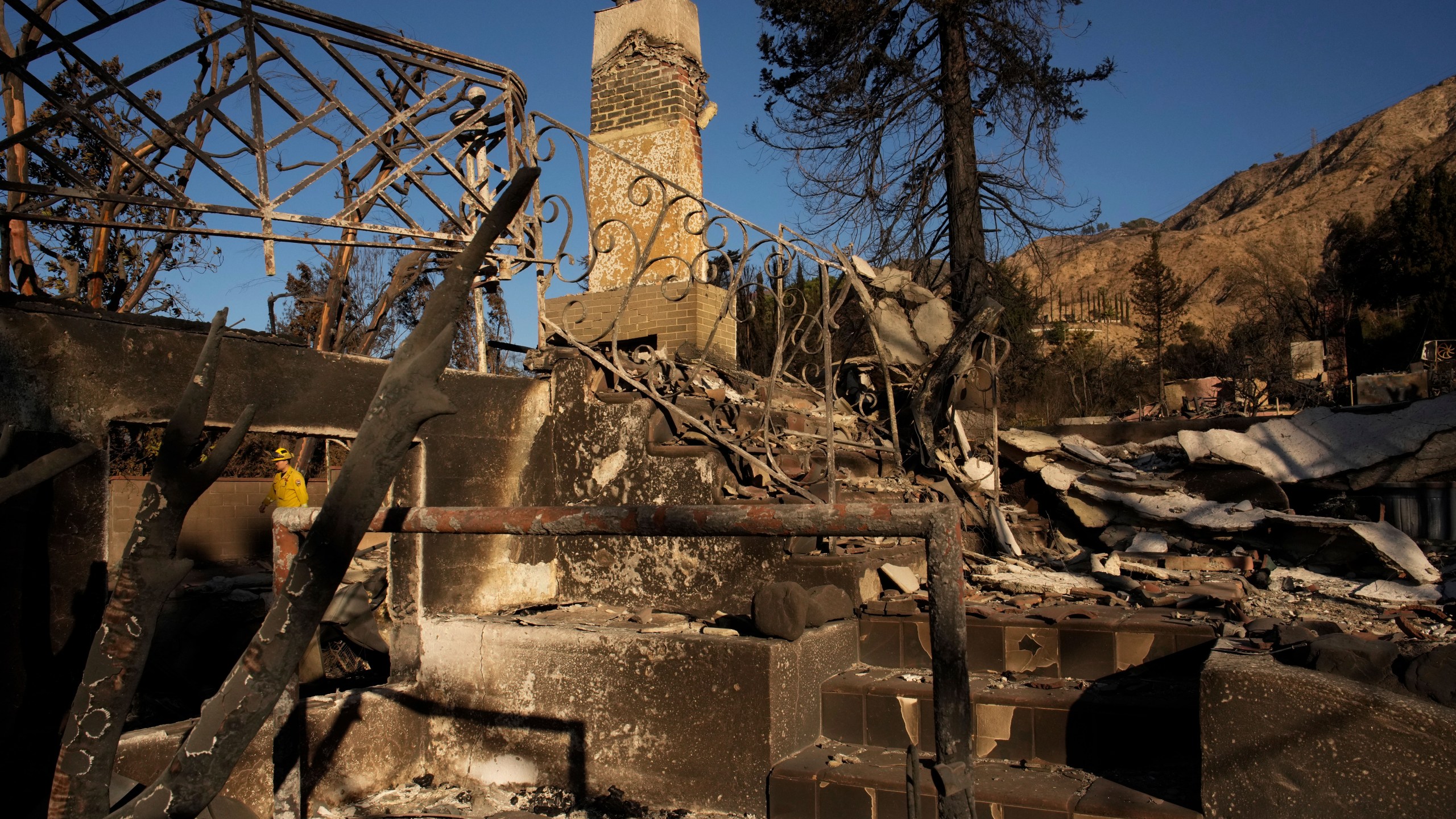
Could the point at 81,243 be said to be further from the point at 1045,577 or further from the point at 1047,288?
the point at 1047,288

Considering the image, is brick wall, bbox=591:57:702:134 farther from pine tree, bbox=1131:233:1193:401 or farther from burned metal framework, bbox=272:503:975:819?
pine tree, bbox=1131:233:1193:401

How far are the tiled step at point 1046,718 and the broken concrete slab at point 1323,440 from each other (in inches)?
125

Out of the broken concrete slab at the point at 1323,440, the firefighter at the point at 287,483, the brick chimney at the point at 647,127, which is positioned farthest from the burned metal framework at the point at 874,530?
the broken concrete slab at the point at 1323,440

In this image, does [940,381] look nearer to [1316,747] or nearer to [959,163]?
[1316,747]

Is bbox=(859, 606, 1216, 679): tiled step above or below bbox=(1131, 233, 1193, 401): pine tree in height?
below

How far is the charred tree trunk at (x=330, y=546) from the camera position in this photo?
1.29 metres

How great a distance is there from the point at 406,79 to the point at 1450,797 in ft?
16.8

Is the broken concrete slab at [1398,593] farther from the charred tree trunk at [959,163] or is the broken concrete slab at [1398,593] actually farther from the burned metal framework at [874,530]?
the charred tree trunk at [959,163]

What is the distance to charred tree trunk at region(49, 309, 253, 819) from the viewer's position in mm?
1361

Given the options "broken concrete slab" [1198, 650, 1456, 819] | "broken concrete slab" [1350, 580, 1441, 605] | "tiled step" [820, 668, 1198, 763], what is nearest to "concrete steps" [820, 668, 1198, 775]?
"tiled step" [820, 668, 1198, 763]

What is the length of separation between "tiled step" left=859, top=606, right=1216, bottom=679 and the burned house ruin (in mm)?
17

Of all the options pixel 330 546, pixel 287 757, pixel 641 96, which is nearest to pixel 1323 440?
pixel 641 96

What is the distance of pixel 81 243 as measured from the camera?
10828mm

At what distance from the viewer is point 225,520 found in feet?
32.6
